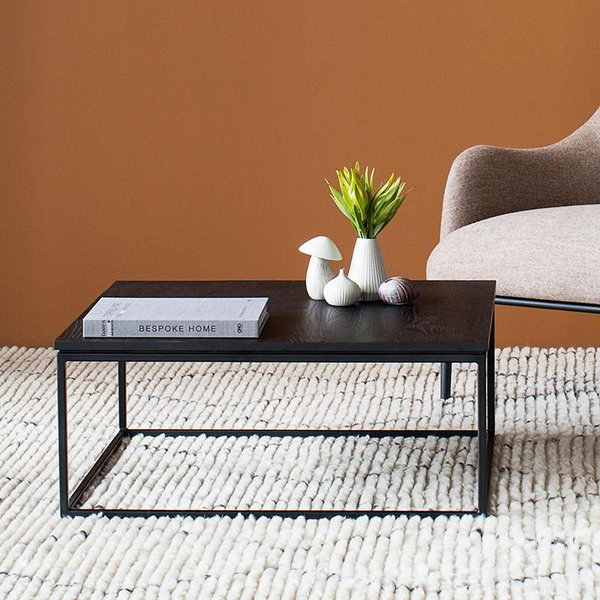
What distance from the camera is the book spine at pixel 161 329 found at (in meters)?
1.68

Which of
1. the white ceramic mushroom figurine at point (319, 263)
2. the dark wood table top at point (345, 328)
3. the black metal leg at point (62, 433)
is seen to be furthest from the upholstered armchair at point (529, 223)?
the black metal leg at point (62, 433)

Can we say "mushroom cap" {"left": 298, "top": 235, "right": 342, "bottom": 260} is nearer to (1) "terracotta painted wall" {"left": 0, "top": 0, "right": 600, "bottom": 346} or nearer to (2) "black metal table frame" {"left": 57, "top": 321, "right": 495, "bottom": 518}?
(2) "black metal table frame" {"left": 57, "top": 321, "right": 495, "bottom": 518}

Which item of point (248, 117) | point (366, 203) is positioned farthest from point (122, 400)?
point (248, 117)

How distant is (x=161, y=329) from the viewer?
66.3 inches

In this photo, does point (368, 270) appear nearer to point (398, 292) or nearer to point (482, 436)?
point (398, 292)

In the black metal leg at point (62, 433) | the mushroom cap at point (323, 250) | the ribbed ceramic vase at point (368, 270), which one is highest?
the mushroom cap at point (323, 250)

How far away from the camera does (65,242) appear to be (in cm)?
323

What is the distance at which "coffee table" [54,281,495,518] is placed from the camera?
5.40 ft

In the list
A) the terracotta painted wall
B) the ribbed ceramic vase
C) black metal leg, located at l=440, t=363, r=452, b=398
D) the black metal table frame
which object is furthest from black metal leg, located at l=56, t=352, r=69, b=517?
the terracotta painted wall

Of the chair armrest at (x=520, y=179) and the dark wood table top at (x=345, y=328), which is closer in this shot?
the dark wood table top at (x=345, y=328)

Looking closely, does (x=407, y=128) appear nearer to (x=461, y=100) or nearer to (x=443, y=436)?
(x=461, y=100)

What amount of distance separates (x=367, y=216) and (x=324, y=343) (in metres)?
0.38

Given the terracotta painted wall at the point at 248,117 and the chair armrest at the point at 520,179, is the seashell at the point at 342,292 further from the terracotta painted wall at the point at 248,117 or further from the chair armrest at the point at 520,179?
the terracotta painted wall at the point at 248,117

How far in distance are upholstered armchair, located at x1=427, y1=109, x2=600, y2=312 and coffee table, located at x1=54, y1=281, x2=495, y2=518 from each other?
0.49 feet
